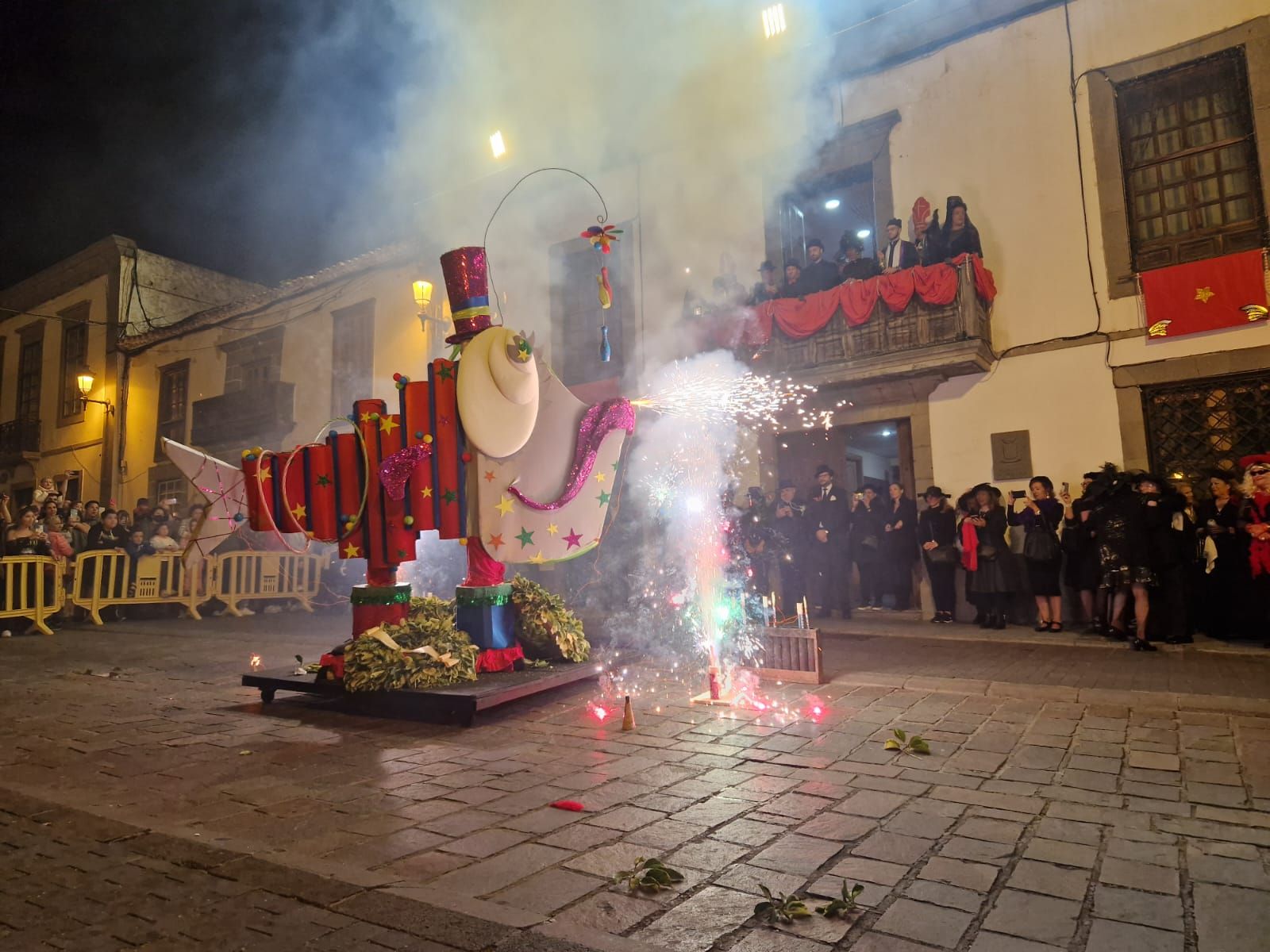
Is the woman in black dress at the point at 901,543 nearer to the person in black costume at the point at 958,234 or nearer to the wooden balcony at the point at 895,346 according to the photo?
the wooden balcony at the point at 895,346

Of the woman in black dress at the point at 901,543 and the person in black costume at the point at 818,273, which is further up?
the person in black costume at the point at 818,273

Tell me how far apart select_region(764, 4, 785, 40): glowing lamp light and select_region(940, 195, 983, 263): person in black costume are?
3278 mm

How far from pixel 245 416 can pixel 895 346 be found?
1509cm

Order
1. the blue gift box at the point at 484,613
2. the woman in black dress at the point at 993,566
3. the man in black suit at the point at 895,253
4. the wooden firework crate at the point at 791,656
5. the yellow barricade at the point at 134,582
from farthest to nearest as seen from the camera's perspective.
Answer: the yellow barricade at the point at 134,582, the man in black suit at the point at 895,253, the woman in black dress at the point at 993,566, the wooden firework crate at the point at 791,656, the blue gift box at the point at 484,613

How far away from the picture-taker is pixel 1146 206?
897 centimetres

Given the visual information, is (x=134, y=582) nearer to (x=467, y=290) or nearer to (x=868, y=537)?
(x=467, y=290)

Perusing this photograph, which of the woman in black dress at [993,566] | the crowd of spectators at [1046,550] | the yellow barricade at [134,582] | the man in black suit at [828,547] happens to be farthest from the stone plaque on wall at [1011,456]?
the yellow barricade at [134,582]

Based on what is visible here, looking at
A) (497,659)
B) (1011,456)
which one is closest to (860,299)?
(1011,456)

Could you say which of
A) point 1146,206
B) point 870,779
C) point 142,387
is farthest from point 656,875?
point 142,387

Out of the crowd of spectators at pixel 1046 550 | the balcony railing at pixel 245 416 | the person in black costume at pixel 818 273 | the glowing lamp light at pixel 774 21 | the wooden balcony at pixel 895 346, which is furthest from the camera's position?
the balcony railing at pixel 245 416

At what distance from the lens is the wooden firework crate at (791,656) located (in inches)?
213

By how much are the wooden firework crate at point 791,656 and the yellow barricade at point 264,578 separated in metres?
9.32

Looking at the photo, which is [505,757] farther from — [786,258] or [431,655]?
[786,258]

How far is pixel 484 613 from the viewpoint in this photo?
16.9ft
